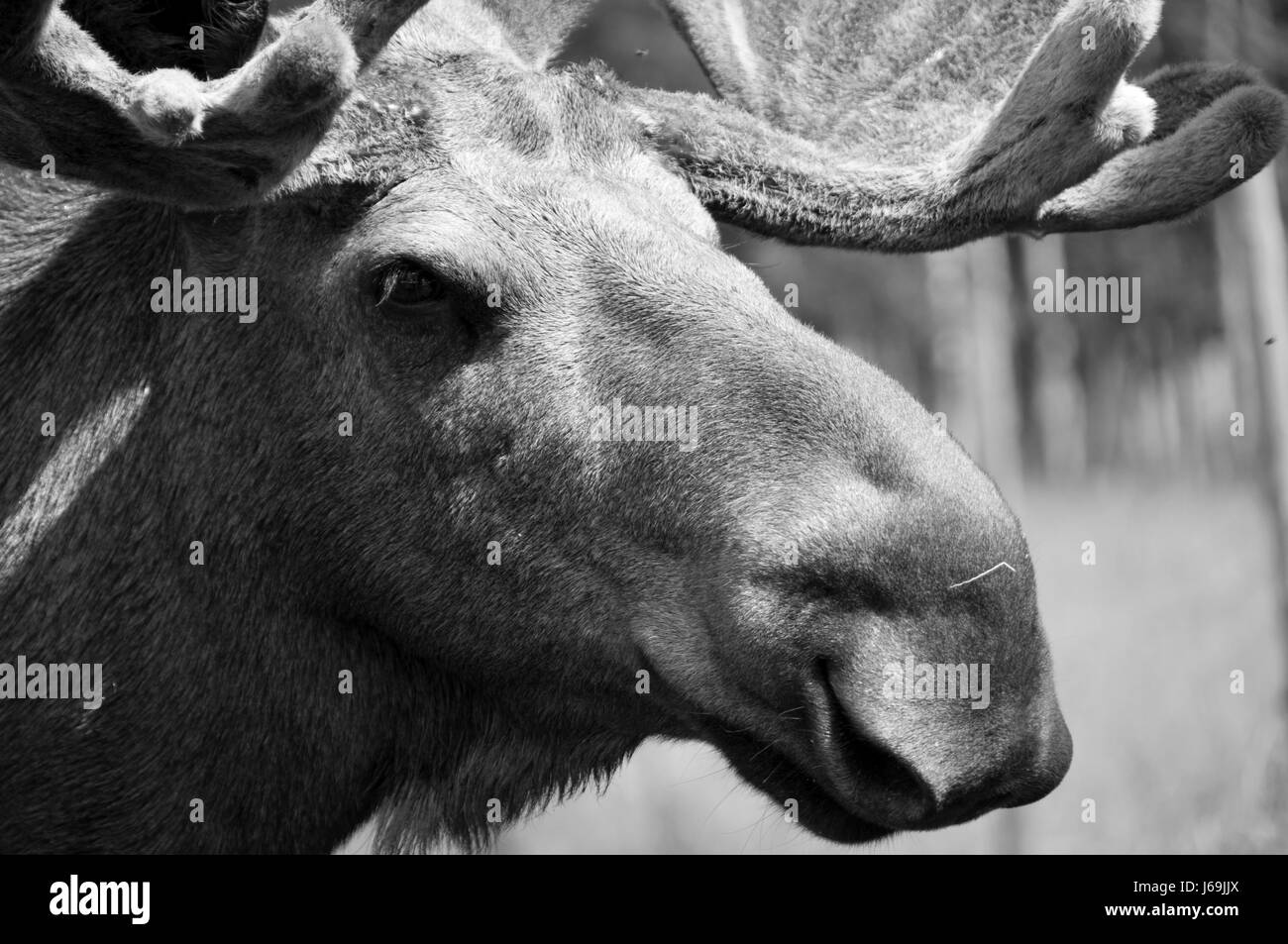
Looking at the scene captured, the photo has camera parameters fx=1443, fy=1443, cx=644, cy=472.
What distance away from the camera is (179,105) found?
2.93 metres

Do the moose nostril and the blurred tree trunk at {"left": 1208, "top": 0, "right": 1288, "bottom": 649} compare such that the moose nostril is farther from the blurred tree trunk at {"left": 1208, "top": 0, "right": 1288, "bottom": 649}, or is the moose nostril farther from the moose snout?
the blurred tree trunk at {"left": 1208, "top": 0, "right": 1288, "bottom": 649}

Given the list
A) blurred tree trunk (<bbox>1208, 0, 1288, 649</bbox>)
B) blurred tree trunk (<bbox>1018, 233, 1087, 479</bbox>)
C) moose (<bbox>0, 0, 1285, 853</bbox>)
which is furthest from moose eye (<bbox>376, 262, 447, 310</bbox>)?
blurred tree trunk (<bbox>1018, 233, 1087, 479</bbox>)

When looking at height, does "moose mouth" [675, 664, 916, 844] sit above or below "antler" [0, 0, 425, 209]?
below

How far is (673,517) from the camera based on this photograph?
3240 mm

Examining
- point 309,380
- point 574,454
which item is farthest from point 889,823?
point 309,380

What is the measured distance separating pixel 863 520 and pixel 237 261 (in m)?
1.69

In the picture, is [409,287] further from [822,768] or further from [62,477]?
[822,768]

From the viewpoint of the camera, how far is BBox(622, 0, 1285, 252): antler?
12.7 feet

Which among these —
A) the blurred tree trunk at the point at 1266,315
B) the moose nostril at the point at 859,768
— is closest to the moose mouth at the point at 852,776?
the moose nostril at the point at 859,768

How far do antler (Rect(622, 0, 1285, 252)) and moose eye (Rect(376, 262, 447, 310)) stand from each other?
88 centimetres

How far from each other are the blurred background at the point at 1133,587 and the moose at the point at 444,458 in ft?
1.68

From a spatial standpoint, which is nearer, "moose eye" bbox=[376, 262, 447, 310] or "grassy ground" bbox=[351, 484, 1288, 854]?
"moose eye" bbox=[376, 262, 447, 310]

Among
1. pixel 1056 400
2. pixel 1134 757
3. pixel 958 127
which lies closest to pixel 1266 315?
pixel 1134 757
